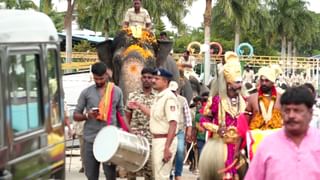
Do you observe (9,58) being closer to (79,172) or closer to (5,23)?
(5,23)

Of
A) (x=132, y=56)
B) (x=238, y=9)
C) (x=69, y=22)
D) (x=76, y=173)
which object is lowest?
(x=76, y=173)

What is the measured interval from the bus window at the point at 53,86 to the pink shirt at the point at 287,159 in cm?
370

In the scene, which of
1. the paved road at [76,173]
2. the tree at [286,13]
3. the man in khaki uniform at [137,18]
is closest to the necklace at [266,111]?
the paved road at [76,173]

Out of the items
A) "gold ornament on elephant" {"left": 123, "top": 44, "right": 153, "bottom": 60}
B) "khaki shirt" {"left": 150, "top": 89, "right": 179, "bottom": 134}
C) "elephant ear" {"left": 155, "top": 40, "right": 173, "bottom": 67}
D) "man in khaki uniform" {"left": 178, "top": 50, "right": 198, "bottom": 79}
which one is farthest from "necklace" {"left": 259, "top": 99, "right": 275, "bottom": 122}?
"man in khaki uniform" {"left": 178, "top": 50, "right": 198, "bottom": 79}

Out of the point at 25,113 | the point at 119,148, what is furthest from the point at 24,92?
the point at 119,148

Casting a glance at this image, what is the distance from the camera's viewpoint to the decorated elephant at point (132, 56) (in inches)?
504

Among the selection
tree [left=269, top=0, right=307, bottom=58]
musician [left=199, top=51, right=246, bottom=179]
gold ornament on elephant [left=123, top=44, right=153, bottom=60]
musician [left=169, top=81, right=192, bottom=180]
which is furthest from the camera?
tree [left=269, top=0, right=307, bottom=58]

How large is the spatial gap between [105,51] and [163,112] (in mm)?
4056

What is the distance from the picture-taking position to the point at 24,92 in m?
7.72

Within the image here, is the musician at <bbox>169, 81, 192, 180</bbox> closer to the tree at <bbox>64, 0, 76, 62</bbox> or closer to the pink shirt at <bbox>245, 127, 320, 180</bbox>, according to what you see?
the pink shirt at <bbox>245, 127, 320, 180</bbox>

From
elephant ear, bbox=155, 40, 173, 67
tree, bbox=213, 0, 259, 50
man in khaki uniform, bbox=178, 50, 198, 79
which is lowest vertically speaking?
man in khaki uniform, bbox=178, 50, 198, 79

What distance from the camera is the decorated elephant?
42.0 ft

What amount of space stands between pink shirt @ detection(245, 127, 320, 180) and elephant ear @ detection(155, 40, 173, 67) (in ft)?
26.2

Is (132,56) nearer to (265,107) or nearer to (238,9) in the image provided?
(265,107)
